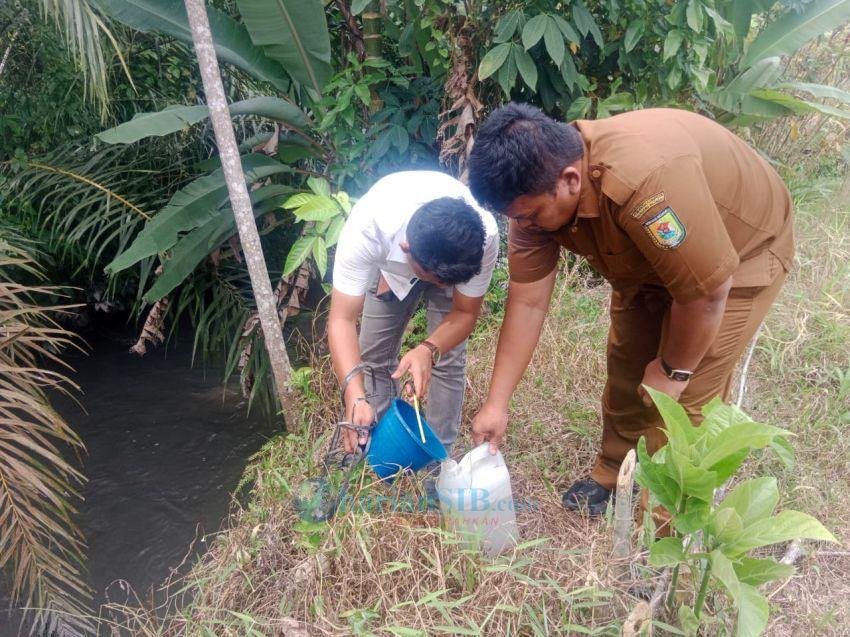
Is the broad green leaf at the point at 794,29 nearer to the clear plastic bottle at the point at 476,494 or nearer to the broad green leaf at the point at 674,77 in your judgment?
the broad green leaf at the point at 674,77

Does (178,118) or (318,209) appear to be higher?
(178,118)

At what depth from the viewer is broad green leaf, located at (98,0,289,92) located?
9.82ft

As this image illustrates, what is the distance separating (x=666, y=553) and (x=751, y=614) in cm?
16

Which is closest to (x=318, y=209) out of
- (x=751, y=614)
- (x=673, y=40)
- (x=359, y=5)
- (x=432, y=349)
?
(x=359, y=5)

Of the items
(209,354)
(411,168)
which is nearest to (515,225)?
(411,168)

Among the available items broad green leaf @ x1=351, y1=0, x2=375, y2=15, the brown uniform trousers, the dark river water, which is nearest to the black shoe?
the brown uniform trousers

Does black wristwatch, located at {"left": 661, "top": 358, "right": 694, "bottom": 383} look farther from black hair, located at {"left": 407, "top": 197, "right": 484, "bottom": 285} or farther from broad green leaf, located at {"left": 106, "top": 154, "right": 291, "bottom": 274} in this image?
broad green leaf, located at {"left": 106, "top": 154, "right": 291, "bottom": 274}

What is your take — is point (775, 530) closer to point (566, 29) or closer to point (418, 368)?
point (418, 368)

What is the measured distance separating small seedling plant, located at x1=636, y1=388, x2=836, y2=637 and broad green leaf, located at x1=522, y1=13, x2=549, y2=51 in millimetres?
2024

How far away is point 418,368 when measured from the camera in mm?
1788

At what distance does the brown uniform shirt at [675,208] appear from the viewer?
135 centimetres

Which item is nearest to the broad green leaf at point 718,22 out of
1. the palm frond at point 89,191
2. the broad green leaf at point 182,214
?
the broad green leaf at point 182,214

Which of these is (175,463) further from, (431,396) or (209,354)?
(431,396)

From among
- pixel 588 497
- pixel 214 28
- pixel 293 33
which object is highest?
pixel 214 28
